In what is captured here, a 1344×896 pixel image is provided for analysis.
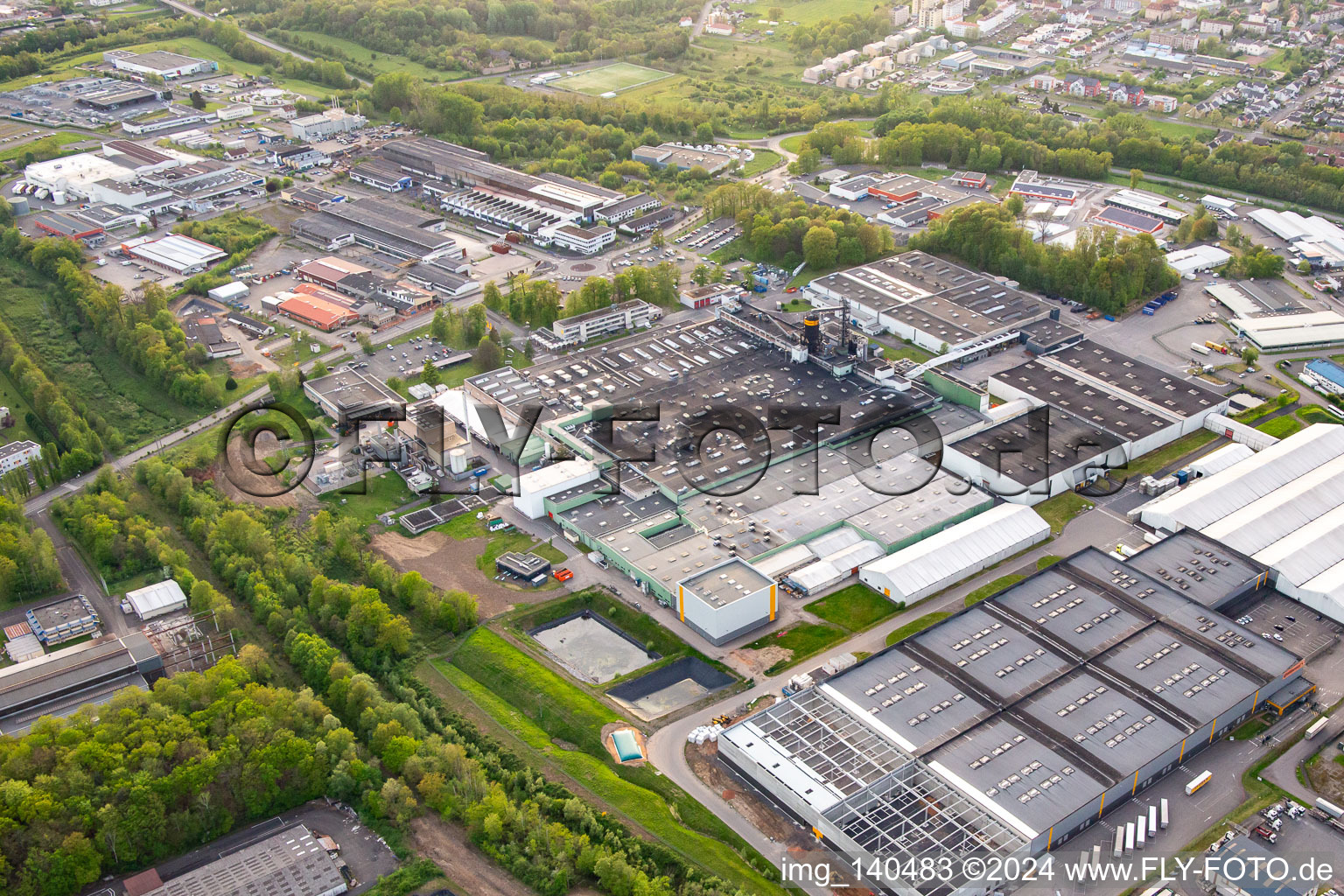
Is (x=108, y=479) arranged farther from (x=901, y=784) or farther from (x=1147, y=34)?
(x=1147, y=34)

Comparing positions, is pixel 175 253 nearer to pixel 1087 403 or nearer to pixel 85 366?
pixel 85 366

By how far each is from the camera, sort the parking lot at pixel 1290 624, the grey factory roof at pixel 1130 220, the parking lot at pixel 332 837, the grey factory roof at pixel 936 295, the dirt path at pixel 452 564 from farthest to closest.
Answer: the grey factory roof at pixel 1130 220 < the grey factory roof at pixel 936 295 < the dirt path at pixel 452 564 < the parking lot at pixel 1290 624 < the parking lot at pixel 332 837

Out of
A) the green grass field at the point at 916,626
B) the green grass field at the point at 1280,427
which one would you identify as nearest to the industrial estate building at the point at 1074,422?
the green grass field at the point at 1280,427

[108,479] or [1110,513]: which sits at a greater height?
[108,479]

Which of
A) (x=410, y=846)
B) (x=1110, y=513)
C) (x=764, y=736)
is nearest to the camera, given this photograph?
(x=410, y=846)

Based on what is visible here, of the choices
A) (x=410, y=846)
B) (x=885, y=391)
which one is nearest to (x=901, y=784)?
(x=410, y=846)

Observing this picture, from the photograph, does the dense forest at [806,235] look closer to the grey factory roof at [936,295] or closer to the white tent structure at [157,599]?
the grey factory roof at [936,295]
